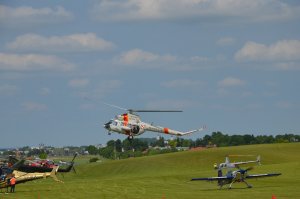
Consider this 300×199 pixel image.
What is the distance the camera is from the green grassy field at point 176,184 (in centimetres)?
5991

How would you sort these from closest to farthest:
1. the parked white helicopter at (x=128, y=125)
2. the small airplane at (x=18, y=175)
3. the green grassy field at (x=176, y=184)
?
the green grassy field at (x=176, y=184)
the small airplane at (x=18, y=175)
the parked white helicopter at (x=128, y=125)

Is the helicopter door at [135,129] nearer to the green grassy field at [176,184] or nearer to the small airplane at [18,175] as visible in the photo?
the green grassy field at [176,184]

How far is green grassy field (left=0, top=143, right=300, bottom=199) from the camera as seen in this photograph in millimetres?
59906

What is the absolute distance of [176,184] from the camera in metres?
74.4

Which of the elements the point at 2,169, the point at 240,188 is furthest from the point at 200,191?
the point at 2,169

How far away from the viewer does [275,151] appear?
127125 millimetres

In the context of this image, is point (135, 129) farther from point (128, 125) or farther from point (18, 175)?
point (18, 175)

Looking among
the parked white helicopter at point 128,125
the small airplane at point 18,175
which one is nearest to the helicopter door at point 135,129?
the parked white helicopter at point 128,125

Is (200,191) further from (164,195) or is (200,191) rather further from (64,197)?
(64,197)

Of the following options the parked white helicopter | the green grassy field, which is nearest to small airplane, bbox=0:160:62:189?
A: the green grassy field

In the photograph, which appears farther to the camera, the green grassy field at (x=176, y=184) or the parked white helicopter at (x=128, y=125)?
the parked white helicopter at (x=128, y=125)

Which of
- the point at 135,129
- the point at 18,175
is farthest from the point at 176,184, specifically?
the point at 135,129

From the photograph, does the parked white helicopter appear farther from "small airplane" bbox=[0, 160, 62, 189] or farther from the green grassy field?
"small airplane" bbox=[0, 160, 62, 189]

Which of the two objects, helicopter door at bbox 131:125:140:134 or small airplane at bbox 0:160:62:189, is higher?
helicopter door at bbox 131:125:140:134
